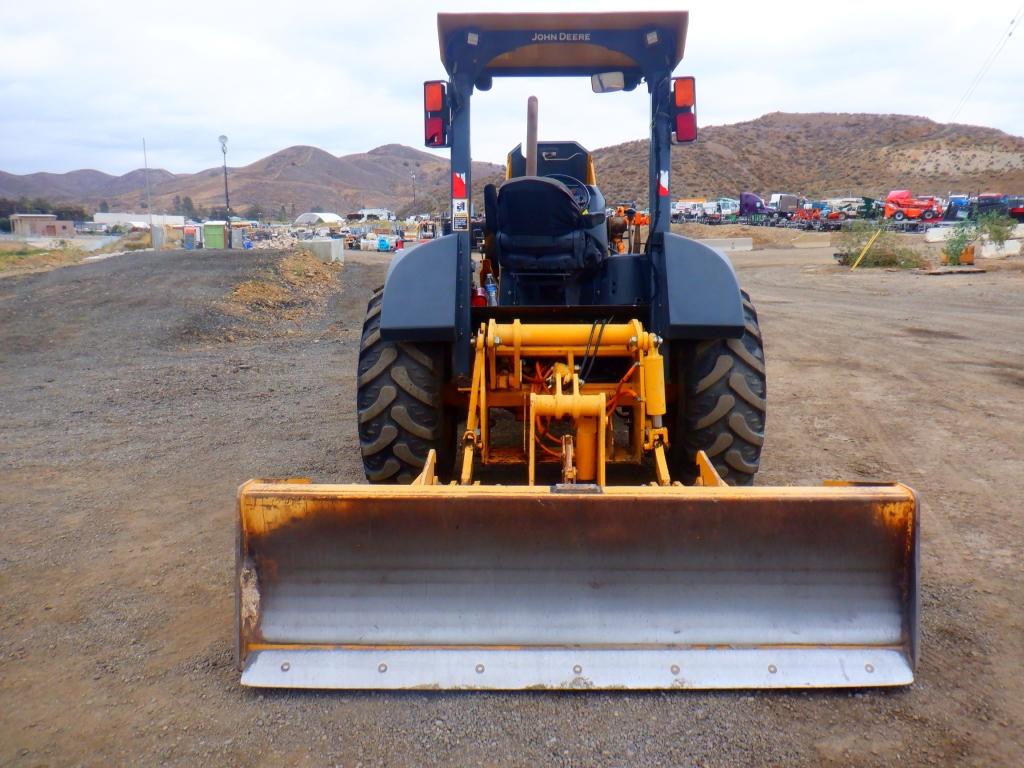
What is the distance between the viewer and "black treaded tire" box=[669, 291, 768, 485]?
4066mm

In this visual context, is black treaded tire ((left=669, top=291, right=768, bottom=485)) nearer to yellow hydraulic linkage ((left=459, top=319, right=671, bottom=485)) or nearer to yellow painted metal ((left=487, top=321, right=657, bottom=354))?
yellow hydraulic linkage ((left=459, top=319, right=671, bottom=485))

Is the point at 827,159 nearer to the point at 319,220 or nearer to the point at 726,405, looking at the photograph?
the point at 319,220

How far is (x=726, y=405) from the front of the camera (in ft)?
13.3

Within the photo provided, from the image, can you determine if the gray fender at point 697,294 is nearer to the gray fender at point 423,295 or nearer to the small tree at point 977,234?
the gray fender at point 423,295

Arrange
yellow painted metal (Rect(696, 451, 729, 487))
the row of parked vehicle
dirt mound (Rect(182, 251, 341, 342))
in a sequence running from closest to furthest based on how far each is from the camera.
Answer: yellow painted metal (Rect(696, 451, 729, 487)) < dirt mound (Rect(182, 251, 341, 342)) < the row of parked vehicle

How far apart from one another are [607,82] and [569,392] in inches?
85.6

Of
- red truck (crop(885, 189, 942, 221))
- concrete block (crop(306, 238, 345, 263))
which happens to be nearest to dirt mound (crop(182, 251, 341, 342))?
concrete block (crop(306, 238, 345, 263))

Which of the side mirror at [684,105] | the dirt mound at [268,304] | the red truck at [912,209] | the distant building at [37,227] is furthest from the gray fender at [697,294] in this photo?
the distant building at [37,227]

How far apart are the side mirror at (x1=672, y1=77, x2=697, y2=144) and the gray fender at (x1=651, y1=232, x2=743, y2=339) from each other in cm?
63

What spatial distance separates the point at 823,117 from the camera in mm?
94500

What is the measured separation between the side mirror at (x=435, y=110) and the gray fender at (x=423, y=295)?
1.78ft

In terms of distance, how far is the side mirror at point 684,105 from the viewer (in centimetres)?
424

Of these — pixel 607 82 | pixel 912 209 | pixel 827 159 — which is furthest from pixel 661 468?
pixel 827 159

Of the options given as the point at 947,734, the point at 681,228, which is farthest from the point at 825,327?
the point at 681,228
